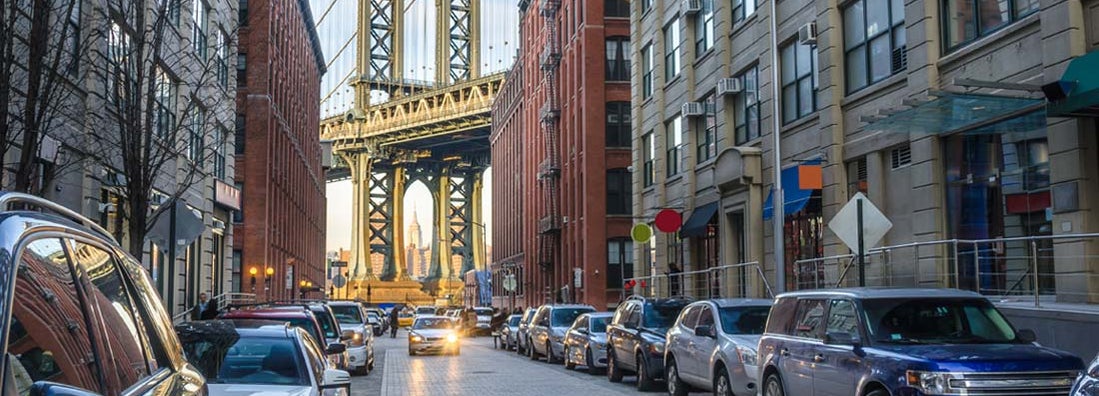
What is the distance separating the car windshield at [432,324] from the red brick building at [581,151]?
1253 centimetres

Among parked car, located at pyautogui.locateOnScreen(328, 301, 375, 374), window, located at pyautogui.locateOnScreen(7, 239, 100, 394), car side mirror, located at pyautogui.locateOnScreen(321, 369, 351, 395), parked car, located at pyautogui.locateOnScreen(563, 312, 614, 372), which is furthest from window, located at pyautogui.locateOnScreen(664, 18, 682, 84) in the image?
window, located at pyautogui.locateOnScreen(7, 239, 100, 394)

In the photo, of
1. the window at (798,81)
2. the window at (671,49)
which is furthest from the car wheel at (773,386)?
the window at (671,49)

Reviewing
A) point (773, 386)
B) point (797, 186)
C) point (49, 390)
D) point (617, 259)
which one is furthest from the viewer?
point (617, 259)

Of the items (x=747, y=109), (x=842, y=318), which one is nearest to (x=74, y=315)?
(x=842, y=318)

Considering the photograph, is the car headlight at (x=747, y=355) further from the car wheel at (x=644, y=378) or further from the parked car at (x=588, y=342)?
the parked car at (x=588, y=342)

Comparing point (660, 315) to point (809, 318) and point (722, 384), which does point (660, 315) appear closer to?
point (722, 384)

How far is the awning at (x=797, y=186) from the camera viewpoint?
80.0 ft

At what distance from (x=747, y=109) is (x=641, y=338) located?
1163 cm

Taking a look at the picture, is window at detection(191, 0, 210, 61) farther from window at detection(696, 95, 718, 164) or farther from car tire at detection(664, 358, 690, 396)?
car tire at detection(664, 358, 690, 396)

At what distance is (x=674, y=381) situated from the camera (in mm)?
18156

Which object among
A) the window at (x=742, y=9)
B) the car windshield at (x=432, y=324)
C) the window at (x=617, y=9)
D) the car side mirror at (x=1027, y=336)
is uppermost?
the window at (x=617, y=9)

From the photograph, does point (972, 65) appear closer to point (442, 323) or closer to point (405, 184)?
point (442, 323)

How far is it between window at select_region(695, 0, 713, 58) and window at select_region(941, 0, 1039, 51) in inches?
511

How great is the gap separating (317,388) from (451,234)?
13482cm
